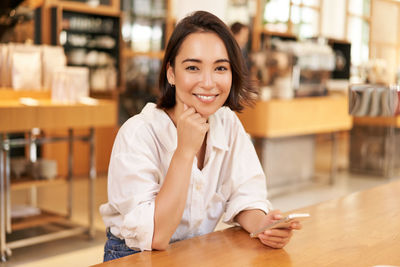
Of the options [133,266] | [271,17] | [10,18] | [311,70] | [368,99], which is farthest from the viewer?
[271,17]

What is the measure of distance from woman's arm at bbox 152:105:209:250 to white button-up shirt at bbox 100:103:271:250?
3 cm

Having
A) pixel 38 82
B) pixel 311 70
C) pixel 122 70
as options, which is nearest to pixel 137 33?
pixel 122 70

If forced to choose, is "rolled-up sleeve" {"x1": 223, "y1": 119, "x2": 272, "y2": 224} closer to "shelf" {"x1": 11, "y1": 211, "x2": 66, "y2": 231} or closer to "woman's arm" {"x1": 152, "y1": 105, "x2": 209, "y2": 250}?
"woman's arm" {"x1": 152, "y1": 105, "x2": 209, "y2": 250}

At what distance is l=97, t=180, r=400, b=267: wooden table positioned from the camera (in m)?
1.08

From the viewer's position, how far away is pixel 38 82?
3666mm

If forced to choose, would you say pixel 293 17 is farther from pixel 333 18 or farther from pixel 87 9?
pixel 87 9

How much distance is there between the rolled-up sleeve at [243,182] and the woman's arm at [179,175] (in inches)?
9.5

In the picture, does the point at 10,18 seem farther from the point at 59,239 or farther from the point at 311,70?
the point at 311,70

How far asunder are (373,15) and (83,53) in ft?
20.7

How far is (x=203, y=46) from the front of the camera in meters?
1.29

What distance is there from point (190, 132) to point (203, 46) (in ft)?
0.75

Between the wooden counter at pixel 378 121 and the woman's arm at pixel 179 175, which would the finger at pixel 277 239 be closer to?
the woman's arm at pixel 179 175

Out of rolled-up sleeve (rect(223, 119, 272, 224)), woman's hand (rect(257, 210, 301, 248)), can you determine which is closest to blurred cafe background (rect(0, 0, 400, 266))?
rolled-up sleeve (rect(223, 119, 272, 224))

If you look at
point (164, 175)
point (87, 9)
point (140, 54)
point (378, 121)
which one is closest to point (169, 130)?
point (164, 175)
